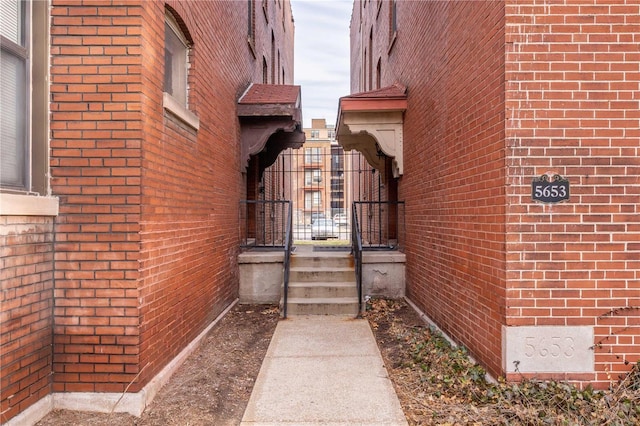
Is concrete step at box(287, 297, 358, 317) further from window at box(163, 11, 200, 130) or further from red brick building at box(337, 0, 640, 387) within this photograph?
window at box(163, 11, 200, 130)

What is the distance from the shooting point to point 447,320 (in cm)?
495

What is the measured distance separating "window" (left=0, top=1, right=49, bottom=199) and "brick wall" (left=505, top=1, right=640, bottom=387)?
3898 millimetres

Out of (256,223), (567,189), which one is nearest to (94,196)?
(567,189)

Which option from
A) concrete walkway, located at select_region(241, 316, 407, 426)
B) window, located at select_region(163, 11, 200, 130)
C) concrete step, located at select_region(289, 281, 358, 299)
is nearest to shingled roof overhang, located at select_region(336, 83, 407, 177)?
concrete step, located at select_region(289, 281, 358, 299)

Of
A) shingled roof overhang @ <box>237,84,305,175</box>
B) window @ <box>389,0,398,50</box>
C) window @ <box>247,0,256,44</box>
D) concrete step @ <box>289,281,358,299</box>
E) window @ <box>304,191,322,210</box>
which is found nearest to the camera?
concrete step @ <box>289,281,358,299</box>

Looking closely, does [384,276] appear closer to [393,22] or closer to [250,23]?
[393,22]

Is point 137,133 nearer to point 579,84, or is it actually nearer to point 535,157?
point 535,157

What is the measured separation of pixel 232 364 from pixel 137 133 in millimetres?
2705

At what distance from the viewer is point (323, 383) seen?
13.0 ft

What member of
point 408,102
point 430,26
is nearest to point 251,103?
point 408,102

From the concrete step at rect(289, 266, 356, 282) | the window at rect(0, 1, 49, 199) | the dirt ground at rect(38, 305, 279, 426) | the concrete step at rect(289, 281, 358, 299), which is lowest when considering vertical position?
the dirt ground at rect(38, 305, 279, 426)

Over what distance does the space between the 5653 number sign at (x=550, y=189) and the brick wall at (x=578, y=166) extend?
0.05 metres

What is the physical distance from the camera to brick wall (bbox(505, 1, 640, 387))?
11.1ft

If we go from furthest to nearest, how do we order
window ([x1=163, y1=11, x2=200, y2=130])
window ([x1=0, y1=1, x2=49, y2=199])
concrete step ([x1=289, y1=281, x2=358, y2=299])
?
concrete step ([x1=289, y1=281, x2=358, y2=299]), window ([x1=163, y1=11, x2=200, y2=130]), window ([x1=0, y1=1, x2=49, y2=199])
